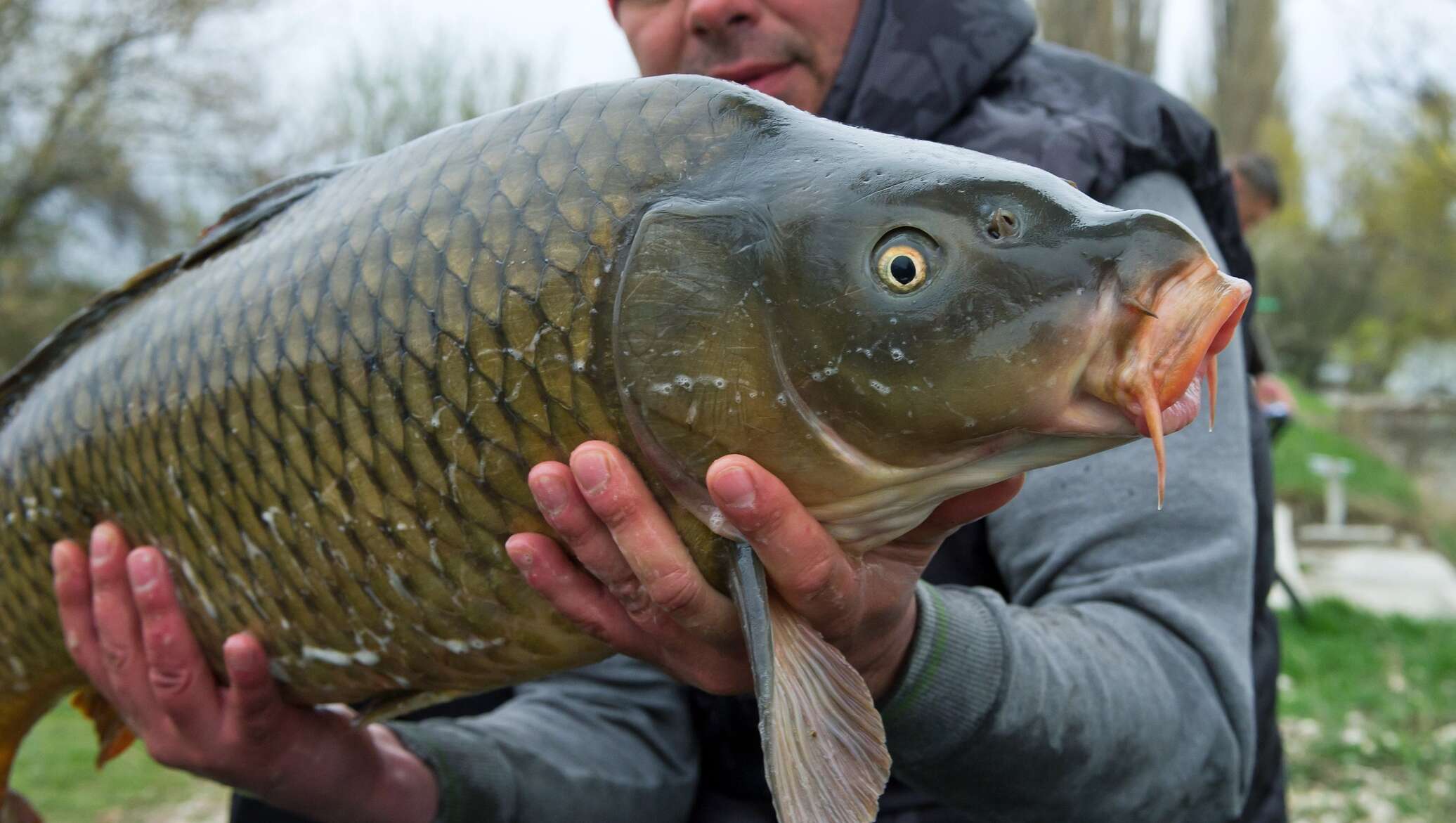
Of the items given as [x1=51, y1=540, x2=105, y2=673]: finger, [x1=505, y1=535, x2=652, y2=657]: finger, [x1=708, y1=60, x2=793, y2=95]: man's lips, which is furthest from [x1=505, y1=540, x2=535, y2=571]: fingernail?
[x1=708, y1=60, x2=793, y2=95]: man's lips

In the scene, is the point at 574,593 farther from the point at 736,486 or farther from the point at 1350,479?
the point at 1350,479

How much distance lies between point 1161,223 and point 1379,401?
13.0m

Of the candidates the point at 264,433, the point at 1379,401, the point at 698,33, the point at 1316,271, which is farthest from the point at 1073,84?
the point at 1316,271

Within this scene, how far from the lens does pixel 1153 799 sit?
1227mm

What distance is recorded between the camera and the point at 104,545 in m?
1.35

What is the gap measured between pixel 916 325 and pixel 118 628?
1027 millimetres

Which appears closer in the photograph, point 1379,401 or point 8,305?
point 8,305

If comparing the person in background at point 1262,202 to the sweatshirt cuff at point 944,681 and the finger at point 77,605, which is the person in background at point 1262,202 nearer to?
the sweatshirt cuff at point 944,681

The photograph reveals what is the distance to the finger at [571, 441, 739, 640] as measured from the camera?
0.93 meters

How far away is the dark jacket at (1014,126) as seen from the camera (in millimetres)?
1410

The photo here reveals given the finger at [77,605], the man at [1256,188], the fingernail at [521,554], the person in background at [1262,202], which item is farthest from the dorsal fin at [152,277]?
the man at [1256,188]

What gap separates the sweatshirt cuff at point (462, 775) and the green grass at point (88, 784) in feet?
9.43

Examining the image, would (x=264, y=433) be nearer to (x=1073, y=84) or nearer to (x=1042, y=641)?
(x=1042, y=641)

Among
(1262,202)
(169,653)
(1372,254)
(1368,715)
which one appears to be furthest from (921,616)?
(1372,254)
